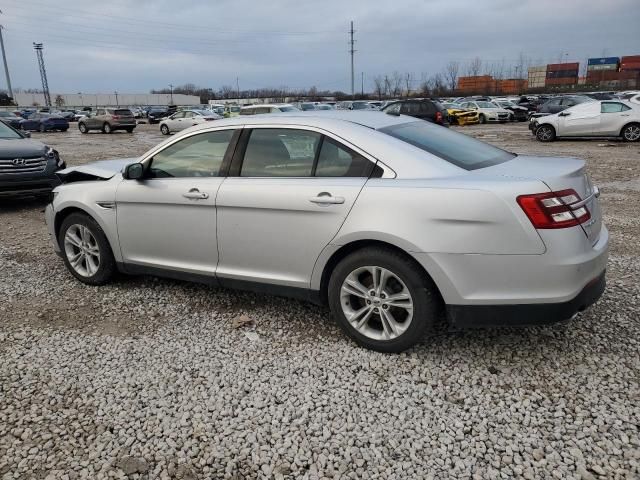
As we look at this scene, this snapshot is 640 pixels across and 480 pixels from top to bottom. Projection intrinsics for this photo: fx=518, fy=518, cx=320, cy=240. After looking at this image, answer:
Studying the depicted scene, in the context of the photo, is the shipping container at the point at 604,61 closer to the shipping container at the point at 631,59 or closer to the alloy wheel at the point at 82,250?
the shipping container at the point at 631,59

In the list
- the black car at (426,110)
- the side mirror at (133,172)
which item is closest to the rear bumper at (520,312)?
the side mirror at (133,172)

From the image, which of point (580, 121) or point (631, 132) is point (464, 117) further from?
point (631, 132)

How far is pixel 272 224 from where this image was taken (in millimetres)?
3678

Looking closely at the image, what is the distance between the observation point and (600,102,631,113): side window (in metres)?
17.5

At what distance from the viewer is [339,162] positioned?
3533 millimetres

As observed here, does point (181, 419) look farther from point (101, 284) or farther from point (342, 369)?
point (101, 284)

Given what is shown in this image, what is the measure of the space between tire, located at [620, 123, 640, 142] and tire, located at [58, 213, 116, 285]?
18.1 metres

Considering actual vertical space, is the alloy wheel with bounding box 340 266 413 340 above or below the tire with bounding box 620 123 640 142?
above

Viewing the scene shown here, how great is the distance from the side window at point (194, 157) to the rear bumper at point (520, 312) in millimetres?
2133

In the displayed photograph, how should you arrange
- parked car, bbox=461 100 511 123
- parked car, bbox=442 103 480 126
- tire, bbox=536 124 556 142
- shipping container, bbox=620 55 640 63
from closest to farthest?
1. tire, bbox=536 124 556 142
2. parked car, bbox=442 103 480 126
3. parked car, bbox=461 100 511 123
4. shipping container, bbox=620 55 640 63

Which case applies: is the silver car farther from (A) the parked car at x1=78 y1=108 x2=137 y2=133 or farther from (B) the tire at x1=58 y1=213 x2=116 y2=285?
(A) the parked car at x1=78 y1=108 x2=137 y2=133

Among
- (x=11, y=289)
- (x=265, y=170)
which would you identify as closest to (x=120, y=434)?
(x=265, y=170)

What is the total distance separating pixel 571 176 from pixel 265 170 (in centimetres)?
207

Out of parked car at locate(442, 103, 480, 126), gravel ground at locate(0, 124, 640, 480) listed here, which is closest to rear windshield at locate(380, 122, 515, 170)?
gravel ground at locate(0, 124, 640, 480)
